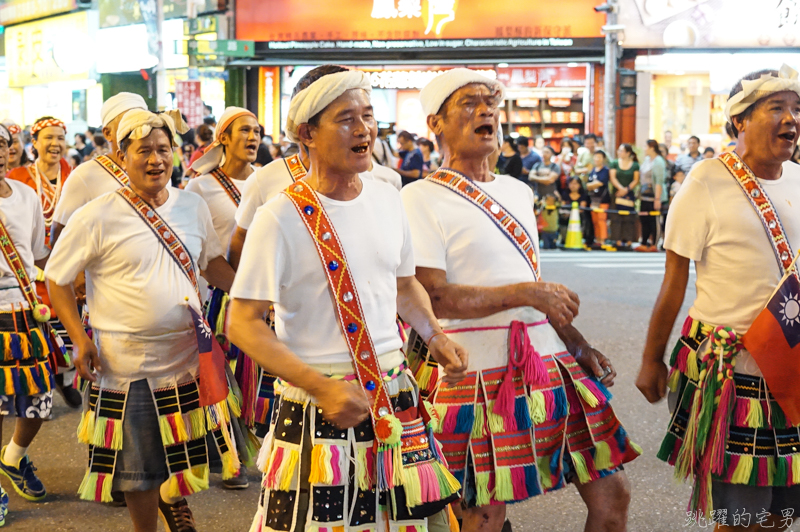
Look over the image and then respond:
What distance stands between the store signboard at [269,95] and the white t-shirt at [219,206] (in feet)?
75.7

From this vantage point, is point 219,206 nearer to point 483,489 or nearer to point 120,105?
point 120,105

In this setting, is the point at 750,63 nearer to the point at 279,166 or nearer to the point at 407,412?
the point at 279,166

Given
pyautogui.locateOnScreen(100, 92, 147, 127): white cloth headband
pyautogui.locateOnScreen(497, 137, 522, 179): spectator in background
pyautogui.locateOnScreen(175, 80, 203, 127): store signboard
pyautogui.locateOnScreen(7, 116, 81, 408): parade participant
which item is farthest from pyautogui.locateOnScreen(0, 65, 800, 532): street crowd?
pyautogui.locateOnScreen(175, 80, 203, 127): store signboard

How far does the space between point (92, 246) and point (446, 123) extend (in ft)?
5.29

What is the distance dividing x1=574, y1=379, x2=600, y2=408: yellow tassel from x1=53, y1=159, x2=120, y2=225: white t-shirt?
10.5 feet

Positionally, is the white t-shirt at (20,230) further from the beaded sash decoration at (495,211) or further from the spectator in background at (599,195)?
the spectator in background at (599,195)

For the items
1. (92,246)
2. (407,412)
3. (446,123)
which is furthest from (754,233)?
(92,246)

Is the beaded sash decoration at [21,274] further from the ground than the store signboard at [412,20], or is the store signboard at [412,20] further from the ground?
the store signboard at [412,20]

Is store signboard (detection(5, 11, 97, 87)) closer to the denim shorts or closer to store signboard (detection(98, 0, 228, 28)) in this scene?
store signboard (detection(98, 0, 228, 28))

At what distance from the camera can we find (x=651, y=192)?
54.3ft

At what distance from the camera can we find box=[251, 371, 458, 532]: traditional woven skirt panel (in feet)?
9.48

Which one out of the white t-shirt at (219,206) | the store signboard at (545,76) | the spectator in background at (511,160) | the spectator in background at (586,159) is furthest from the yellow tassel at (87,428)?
the store signboard at (545,76)

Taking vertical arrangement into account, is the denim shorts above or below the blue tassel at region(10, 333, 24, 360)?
below

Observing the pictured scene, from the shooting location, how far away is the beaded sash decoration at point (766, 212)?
3.71 meters
